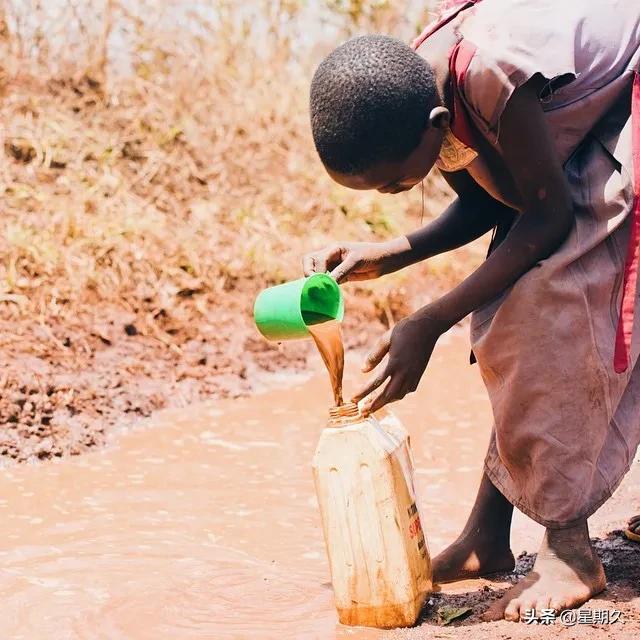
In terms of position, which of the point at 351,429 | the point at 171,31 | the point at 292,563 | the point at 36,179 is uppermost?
the point at 171,31

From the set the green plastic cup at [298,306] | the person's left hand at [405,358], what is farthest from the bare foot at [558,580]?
the green plastic cup at [298,306]

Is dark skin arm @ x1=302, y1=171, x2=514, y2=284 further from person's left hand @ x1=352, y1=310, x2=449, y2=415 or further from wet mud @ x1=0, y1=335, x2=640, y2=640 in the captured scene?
wet mud @ x1=0, y1=335, x2=640, y2=640

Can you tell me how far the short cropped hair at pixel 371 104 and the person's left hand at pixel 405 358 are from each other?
350mm

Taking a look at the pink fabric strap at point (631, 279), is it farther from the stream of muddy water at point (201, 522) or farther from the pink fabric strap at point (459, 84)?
the stream of muddy water at point (201, 522)

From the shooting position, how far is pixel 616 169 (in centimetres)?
223

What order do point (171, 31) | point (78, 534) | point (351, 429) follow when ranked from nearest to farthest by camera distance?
point (351, 429) → point (78, 534) → point (171, 31)

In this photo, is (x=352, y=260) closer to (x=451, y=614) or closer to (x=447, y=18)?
(x=447, y=18)

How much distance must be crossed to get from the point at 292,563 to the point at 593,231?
1.18m

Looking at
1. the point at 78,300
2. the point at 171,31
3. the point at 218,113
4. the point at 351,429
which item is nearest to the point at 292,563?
the point at 351,429

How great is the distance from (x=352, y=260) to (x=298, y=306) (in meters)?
0.33

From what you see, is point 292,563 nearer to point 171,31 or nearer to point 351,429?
point 351,429

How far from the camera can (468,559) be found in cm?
250

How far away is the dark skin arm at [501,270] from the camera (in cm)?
214

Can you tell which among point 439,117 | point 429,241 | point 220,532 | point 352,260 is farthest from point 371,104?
point 220,532
